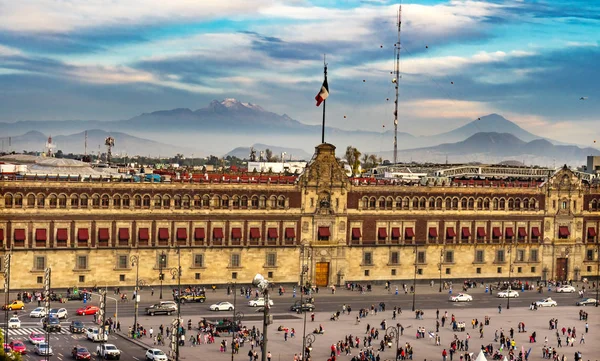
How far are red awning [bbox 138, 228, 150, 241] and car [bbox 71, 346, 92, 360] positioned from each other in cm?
3443

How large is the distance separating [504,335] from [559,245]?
4099 cm

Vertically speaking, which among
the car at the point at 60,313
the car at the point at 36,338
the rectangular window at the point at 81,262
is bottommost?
the car at the point at 36,338

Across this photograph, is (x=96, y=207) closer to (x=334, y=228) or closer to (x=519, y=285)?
(x=334, y=228)

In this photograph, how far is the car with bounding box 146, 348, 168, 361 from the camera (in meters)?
80.2

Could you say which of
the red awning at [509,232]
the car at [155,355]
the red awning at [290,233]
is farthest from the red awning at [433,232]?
the car at [155,355]

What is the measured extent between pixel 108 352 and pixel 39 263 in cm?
3261

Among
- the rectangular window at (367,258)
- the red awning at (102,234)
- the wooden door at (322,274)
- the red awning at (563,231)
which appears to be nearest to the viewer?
the red awning at (102,234)

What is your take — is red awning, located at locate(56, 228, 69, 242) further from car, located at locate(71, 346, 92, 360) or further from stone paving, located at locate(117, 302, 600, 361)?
car, located at locate(71, 346, 92, 360)

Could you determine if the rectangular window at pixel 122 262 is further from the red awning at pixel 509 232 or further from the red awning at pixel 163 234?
the red awning at pixel 509 232

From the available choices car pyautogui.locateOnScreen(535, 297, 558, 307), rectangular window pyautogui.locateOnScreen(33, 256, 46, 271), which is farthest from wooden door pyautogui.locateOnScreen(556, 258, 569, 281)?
rectangular window pyautogui.locateOnScreen(33, 256, 46, 271)

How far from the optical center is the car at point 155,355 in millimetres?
80188

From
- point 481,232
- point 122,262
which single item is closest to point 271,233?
point 122,262

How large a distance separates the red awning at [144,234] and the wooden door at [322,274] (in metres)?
Result: 21.0

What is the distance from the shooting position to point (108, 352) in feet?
265
